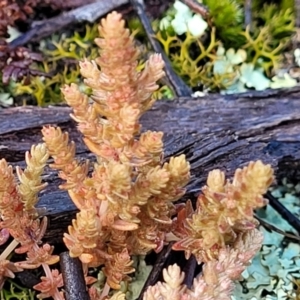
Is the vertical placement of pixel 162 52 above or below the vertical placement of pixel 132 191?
below

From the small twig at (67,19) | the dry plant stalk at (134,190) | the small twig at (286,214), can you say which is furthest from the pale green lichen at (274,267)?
the small twig at (67,19)

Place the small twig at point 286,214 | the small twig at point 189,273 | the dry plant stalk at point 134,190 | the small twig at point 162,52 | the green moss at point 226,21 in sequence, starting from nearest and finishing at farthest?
1. the dry plant stalk at point 134,190
2. the small twig at point 189,273
3. the small twig at point 286,214
4. the small twig at point 162,52
5. the green moss at point 226,21

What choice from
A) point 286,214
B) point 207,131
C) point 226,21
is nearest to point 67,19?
point 226,21

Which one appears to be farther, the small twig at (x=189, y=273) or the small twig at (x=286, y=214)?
the small twig at (x=286, y=214)

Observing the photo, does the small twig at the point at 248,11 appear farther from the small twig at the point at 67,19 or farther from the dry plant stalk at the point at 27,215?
the dry plant stalk at the point at 27,215

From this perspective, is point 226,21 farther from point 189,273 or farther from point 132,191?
point 132,191

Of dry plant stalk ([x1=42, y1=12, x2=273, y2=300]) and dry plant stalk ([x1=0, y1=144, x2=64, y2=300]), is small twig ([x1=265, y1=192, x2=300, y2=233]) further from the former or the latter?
dry plant stalk ([x1=0, y1=144, x2=64, y2=300])

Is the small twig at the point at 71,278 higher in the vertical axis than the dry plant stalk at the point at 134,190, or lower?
lower

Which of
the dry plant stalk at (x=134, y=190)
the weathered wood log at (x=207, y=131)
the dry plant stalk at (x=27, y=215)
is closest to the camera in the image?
the dry plant stalk at (x=134, y=190)
